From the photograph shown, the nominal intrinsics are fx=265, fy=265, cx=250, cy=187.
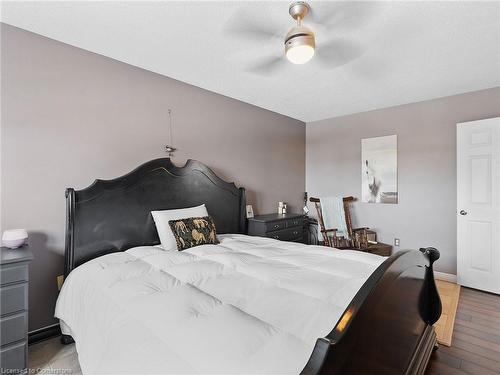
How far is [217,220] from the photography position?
10.5 ft

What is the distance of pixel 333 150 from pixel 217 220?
255 cm

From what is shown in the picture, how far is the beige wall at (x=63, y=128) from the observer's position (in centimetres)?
202

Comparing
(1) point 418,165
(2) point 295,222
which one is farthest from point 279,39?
(1) point 418,165

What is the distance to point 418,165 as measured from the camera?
375 cm

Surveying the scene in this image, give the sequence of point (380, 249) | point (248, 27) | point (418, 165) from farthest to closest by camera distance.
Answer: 1. point (418, 165)
2. point (380, 249)
3. point (248, 27)

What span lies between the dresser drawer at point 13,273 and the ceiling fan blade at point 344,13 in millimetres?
2486

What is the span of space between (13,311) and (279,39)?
2.62 m

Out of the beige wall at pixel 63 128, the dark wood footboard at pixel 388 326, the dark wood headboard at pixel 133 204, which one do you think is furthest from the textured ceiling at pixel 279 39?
the dark wood footboard at pixel 388 326

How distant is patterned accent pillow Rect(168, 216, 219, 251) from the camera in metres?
2.30

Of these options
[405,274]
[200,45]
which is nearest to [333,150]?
[200,45]

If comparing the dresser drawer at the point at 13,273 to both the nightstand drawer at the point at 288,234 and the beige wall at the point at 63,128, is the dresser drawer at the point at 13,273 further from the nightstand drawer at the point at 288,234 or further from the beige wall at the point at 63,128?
the nightstand drawer at the point at 288,234

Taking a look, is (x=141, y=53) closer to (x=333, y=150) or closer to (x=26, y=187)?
(x=26, y=187)

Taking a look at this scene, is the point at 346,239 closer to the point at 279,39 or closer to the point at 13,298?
the point at 279,39

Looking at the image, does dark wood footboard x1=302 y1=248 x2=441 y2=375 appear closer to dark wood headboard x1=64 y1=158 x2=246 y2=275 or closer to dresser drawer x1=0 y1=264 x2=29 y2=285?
dresser drawer x1=0 y1=264 x2=29 y2=285
